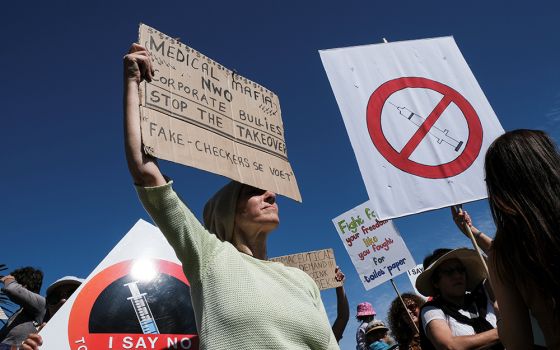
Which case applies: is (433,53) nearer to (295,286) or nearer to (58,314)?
(295,286)

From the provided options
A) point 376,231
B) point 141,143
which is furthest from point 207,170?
point 376,231

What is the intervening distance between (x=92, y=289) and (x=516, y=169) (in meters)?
2.02

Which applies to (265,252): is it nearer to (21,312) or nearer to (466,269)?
(466,269)

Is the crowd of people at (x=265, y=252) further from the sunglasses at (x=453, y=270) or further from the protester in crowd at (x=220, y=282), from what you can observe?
the sunglasses at (x=453, y=270)

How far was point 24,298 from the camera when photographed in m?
4.02

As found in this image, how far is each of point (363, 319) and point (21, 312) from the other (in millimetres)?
4444

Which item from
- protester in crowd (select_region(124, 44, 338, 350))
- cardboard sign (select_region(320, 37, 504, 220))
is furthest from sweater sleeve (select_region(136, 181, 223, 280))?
cardboard sign (select_region(320, 37, 504, 220))

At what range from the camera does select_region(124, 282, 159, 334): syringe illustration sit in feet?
7.49

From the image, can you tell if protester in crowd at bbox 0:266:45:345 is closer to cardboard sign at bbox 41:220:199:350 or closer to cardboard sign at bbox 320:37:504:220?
cardboard sign at bbox 41:220:199:350

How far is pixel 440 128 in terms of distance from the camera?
333 centimetres

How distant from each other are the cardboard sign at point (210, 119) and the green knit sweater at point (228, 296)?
289 millimetres

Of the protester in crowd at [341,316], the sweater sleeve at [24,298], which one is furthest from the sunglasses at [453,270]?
the sweater sleeve at [24,298]

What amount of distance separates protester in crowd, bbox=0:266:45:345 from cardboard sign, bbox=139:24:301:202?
9.42ft

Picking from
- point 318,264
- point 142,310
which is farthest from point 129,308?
point 318,264
